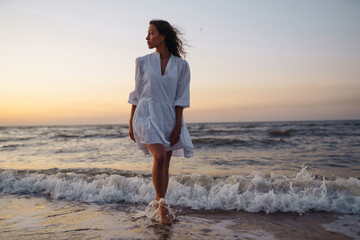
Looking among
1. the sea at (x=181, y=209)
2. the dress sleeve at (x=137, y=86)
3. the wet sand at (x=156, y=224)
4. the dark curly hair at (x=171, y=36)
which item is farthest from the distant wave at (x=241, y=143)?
the dress sleeve at (x=137, y=86)

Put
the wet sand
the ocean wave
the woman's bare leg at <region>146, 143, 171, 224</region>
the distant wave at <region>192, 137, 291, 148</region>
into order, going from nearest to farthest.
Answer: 1. the wet sand
2. the woman's bare leg at <region>146, 143, 171, 224</region>
3. the ocean wave
4. the distant wave at <region>192, 137, 291, 148</region>

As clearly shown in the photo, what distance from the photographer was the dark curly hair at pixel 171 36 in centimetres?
287

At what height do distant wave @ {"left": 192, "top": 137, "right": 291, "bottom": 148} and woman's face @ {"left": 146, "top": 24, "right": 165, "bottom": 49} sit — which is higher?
woman's face @ {"left": 146, "top": 24, "right": 165, "bottom": 49}

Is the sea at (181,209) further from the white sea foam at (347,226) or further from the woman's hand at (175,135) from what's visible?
the woman's hand at (175,135)

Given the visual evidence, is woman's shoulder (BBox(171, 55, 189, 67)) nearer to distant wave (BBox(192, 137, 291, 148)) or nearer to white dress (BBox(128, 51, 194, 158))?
white dress (BBox(128, 51, 194, 158))

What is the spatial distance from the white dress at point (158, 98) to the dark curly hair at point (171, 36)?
0.13m

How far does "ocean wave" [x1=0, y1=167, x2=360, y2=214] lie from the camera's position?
3613 mm

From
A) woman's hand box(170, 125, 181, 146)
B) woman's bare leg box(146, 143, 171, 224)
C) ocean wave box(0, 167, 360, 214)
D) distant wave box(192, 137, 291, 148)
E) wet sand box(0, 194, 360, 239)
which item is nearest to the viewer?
wet sand box(0, 194, 360, 239)

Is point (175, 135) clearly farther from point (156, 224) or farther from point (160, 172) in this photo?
point (156, 224)

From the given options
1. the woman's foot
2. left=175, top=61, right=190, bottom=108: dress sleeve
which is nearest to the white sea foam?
the woman's foot

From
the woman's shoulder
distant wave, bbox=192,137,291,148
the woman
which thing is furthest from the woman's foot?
distant wave, bbox=192,137,291,148

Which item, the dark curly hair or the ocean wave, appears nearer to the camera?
the dark curly hair

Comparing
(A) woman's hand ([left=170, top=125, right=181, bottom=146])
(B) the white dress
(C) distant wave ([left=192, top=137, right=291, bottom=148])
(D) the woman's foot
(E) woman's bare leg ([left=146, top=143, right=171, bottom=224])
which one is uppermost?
(B) the white dress

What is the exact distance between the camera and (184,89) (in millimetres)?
2900
